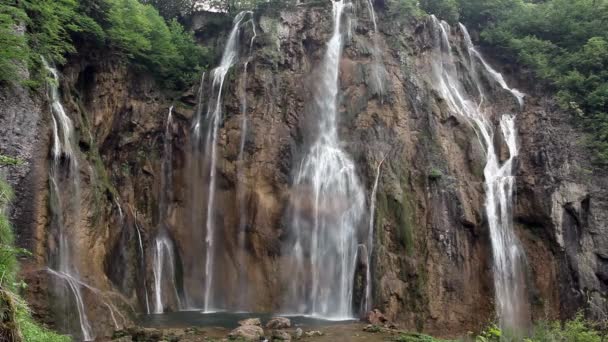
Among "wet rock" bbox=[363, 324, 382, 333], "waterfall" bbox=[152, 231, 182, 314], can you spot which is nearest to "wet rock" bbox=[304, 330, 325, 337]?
"wet rock" bbox=[363, 324, 382, 333]

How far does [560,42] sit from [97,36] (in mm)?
24779

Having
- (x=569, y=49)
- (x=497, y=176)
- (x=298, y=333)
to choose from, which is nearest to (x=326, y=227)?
(x=298, y=333)

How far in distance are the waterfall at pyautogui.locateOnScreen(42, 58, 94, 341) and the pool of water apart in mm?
3064

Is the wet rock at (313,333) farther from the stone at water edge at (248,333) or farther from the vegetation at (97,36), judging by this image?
the vegetation at (97,36)

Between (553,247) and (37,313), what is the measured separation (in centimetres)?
1879

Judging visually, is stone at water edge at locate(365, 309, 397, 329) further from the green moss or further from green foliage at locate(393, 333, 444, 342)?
the green moss

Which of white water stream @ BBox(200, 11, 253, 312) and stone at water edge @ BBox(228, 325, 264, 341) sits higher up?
white water stream @ BBox(200, 11, 253, 312)

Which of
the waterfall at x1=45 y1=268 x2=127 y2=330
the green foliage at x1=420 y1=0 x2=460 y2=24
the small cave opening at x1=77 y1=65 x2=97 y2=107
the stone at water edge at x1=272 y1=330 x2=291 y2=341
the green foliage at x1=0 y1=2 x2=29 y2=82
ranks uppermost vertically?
the green foliage at x1=420 y1=0 x2=460 y2=24

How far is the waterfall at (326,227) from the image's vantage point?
800 inches

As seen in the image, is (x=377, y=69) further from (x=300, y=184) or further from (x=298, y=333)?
(x=298, y=333)

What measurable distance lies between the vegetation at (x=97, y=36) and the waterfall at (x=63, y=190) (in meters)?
1.07

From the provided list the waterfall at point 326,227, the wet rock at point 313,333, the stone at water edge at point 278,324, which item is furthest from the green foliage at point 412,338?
the waterfall at point 326,227

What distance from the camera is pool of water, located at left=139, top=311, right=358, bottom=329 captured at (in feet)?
55.9

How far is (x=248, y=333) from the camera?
586 inches
